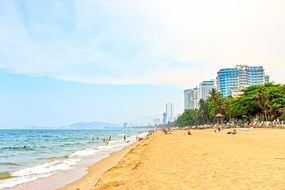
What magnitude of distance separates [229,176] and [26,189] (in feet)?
31.8

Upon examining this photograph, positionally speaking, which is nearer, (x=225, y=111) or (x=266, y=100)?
(x=266, y=100)

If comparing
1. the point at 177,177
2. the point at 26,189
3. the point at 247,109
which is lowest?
the point at 26,189

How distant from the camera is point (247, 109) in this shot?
84.7 metres

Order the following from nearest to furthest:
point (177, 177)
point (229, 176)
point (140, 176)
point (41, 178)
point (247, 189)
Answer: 1. point (247, 189)
2. point (229, 176)
3. point (177, 177)
4. point (140, 176)
5. point (41, 178)

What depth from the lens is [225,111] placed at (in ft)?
357

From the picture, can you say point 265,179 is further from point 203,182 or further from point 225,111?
point 225,111

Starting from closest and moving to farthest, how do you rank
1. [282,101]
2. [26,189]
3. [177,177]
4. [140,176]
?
[177,177], [140,176], [26,189], [282,101]

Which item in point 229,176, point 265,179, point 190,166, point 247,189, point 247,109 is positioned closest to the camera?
point 247,189

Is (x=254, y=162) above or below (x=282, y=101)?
below

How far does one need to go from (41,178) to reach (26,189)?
3.46 m

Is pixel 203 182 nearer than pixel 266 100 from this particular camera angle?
Yes

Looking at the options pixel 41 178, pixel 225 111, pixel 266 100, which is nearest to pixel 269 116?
pixel 266 100

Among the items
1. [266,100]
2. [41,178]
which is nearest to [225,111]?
[266,100]

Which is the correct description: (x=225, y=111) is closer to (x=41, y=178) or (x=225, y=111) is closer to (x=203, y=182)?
(x=41, y=178)
